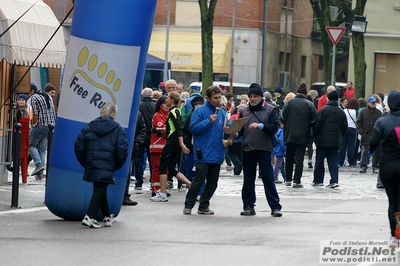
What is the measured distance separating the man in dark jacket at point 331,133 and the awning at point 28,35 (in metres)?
5.21

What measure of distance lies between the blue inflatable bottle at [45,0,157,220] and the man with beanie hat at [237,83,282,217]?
1929mm

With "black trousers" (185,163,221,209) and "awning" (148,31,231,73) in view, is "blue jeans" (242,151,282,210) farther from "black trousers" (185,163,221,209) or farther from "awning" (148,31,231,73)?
"awning" (148,31,231,73)

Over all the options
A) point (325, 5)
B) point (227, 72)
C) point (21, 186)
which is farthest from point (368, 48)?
point (21, 186)

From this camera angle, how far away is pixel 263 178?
549 inches

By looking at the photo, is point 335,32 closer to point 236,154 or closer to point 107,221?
point 236,154

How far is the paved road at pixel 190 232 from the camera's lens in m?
9.79

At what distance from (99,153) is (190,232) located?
147 centimetres

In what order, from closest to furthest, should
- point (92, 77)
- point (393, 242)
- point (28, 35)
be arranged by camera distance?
1. point (393, 242)
2. point (92, 77)
3. point (28, 35)

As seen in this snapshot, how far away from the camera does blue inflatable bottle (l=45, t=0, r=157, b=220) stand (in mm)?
12672

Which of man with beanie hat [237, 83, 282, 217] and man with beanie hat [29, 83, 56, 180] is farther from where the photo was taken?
man with beanie hat [29, 83, 56, 180]

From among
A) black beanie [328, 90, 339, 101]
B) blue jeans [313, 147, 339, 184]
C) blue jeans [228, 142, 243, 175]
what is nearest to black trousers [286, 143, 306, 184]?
blue jeans [313, 147, 339, 184]

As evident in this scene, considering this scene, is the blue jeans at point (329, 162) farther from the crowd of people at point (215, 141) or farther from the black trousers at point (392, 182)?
the black trousers at point (392, 182)

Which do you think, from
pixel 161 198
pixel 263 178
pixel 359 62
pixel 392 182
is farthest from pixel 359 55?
pixel 392 182

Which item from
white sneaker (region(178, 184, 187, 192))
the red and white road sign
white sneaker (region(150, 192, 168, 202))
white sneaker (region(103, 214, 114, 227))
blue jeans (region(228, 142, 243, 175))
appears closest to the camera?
white sneaker (region(103, 214, 114, 227))
